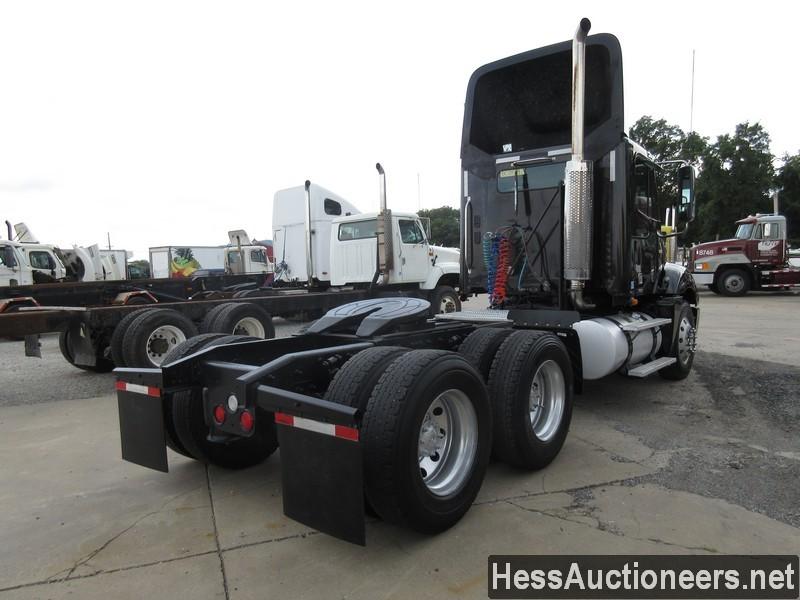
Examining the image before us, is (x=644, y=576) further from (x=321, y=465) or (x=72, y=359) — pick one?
(x=72, y=359)

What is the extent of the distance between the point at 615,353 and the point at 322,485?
3.45m

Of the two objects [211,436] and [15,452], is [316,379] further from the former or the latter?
[15,452]

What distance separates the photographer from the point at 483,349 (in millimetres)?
3836

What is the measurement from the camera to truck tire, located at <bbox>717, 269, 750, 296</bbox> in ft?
66.7

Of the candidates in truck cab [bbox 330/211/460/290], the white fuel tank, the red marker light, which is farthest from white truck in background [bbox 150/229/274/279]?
the red marker light

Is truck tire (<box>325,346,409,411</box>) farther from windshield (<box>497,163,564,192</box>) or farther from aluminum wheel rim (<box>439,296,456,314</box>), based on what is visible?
aluminum wheel rim (<box>439,296,456,314</box>)

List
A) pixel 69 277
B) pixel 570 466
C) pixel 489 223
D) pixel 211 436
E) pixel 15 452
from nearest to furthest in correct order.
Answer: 1. pixel 211 436
2. pixel 570 466
3. pixel 15 452
4. pixel 489 223
5. pixel 69 277

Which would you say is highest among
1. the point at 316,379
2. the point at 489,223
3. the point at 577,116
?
the point at 577,116

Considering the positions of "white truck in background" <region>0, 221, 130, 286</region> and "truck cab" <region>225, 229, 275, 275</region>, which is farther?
"truck cab" <region>225, 229, 275, 275</region>

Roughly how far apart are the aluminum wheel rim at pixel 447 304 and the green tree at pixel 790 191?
3644 cm

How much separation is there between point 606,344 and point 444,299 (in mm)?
7174

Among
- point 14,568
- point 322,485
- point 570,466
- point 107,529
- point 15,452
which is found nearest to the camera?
point 322,485

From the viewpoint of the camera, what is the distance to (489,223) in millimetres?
6207

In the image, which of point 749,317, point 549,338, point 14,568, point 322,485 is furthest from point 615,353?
point 749,317
